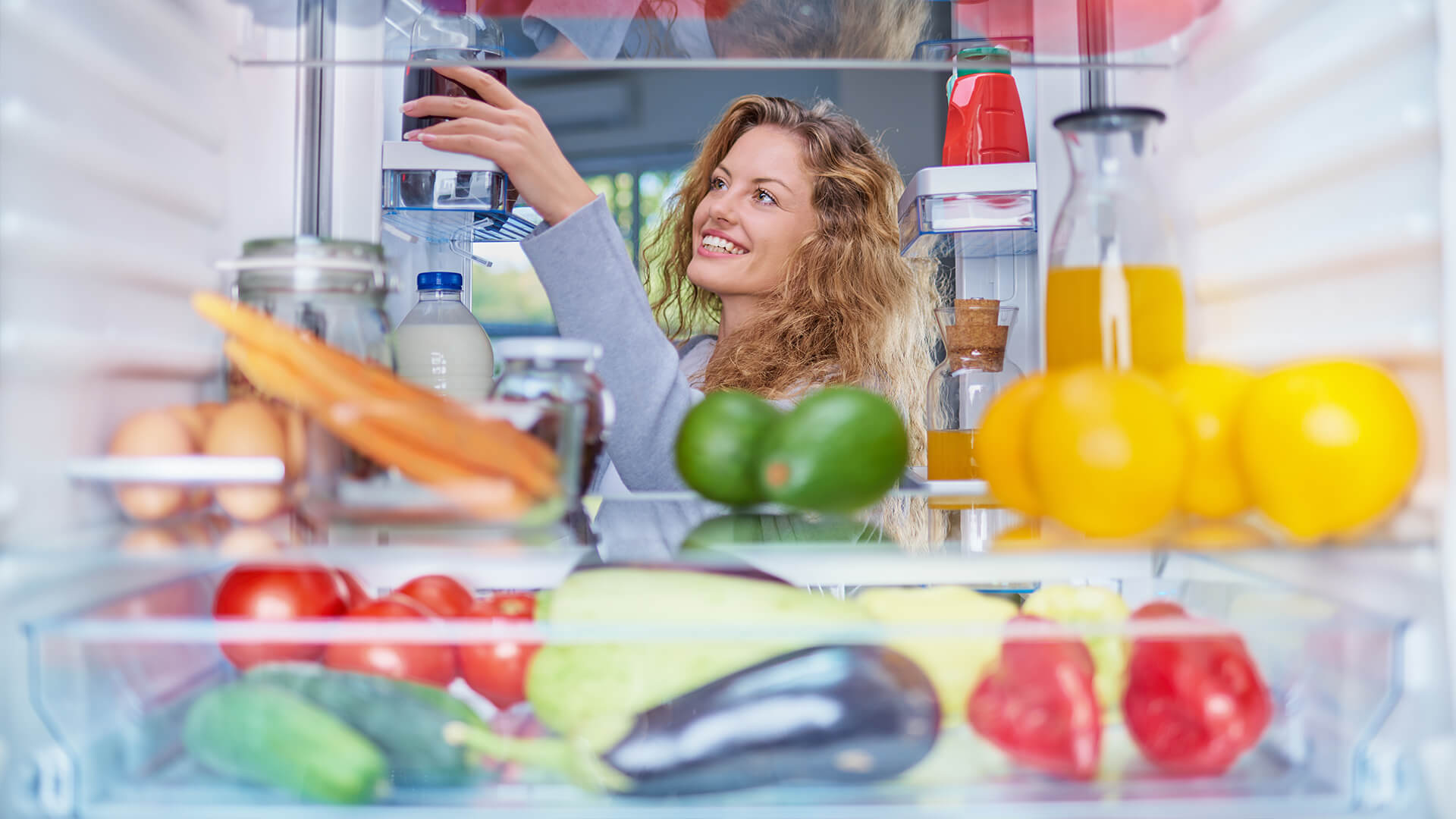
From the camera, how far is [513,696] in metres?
0.60

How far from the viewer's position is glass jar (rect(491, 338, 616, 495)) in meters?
0.60

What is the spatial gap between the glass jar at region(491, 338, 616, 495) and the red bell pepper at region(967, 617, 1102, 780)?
0.84 feet

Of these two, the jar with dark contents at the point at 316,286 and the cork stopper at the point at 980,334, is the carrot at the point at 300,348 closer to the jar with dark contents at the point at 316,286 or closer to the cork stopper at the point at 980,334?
the jar with dark contents at the point at 316,286

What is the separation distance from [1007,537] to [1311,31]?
368 mm

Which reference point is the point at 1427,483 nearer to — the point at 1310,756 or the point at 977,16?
the point at 1310,756

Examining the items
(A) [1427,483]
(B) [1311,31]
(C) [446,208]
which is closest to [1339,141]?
(B) [1311,31]

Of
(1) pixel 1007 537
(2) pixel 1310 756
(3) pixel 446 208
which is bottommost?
(2) pixel 1310 756

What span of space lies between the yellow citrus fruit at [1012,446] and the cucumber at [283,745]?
38cm

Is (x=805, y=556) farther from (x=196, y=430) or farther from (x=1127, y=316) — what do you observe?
(x=196, y=430)

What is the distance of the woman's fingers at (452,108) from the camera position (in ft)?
3.34

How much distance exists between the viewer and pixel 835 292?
1979 mm

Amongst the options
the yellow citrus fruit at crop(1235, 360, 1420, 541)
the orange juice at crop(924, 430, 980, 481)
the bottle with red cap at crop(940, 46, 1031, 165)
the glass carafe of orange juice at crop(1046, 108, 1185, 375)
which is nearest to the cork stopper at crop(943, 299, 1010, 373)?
the orange juice at crop(924, 430, 980, 481)

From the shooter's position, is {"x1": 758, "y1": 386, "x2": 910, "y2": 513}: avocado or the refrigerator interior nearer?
the refrigerator interior

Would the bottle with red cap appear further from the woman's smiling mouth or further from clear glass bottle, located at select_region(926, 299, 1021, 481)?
the woman's smiling mouth
